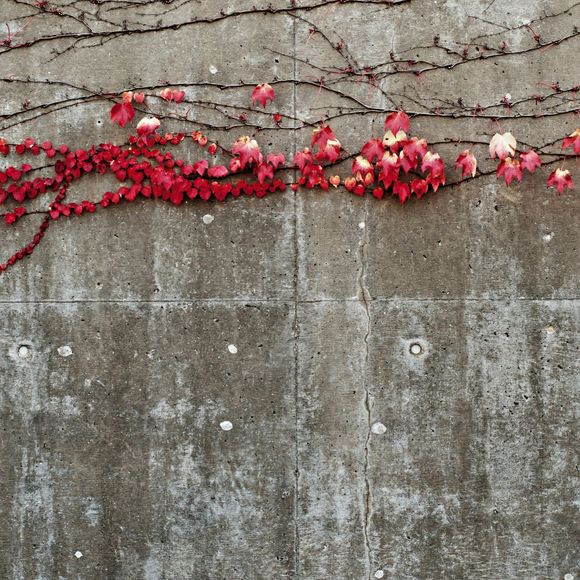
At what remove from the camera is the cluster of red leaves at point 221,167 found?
2.98 metres

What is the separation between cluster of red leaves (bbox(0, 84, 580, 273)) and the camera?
2.98 meters

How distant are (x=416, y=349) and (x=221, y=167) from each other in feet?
4.44

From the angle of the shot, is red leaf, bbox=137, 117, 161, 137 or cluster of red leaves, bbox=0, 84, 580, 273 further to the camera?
red leaf, bbox=137, 117, 161, 137

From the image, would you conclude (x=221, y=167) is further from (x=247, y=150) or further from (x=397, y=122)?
(x=397, y=122)

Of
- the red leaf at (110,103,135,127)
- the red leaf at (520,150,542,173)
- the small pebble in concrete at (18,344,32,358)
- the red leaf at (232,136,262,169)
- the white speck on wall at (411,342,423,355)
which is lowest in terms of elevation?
the small pebble in concrete at (18,344,32,358)

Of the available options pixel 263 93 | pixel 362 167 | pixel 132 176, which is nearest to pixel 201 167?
pixel 132 176

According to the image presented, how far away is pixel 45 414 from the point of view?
309 centimetres

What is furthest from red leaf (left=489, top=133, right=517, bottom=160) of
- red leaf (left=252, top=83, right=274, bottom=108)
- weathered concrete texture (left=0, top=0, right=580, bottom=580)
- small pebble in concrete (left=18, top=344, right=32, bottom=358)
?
small pebble in concrete (left=18, top=344, right=32, bottom=358)

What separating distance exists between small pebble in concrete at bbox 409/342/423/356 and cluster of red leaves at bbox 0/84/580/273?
2.41 ft

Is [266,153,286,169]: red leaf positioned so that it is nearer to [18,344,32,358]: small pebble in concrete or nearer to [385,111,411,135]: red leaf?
[385,111,411,135]: red leaf

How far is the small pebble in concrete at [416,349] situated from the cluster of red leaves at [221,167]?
2.41 ft

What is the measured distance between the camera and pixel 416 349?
3041 millimetres

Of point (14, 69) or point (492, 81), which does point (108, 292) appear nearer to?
point (14, 69)

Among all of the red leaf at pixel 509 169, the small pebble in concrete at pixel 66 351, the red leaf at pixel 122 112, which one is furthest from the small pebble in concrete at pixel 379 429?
the red leaf at pixel 122 112
